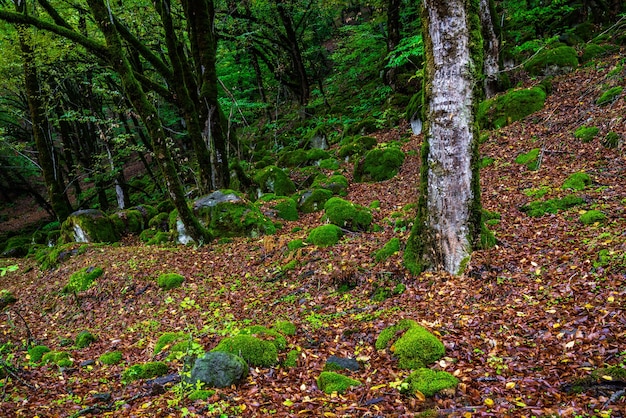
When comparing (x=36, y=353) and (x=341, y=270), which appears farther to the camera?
(x=341, y=270)

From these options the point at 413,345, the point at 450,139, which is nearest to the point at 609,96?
the point at 450,139

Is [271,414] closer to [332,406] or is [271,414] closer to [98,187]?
[332,406]

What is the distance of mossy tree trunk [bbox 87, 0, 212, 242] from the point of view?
8211 millimetres

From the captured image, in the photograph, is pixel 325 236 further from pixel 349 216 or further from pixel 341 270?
pixel 341 270

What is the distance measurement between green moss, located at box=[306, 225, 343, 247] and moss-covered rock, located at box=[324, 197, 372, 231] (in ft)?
1.20

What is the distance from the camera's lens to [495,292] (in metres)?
4.83

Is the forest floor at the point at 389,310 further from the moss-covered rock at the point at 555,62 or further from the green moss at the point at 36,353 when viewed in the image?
the moss-covered rock at the point at 555,62

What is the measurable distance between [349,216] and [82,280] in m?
6.47

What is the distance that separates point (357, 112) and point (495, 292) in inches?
634

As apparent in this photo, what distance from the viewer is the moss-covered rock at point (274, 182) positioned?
13.5m

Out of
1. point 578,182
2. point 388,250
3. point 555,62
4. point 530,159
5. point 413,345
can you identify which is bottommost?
point 413,345

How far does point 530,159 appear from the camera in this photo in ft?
28.6

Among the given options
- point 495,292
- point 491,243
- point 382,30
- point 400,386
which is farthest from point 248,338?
point 382,30

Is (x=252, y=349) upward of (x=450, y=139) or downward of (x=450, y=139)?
downward
